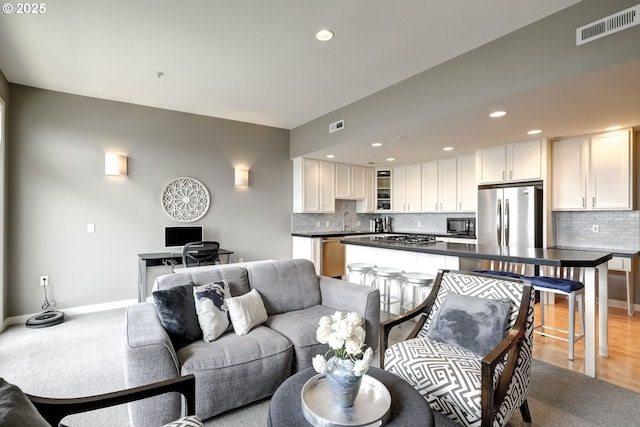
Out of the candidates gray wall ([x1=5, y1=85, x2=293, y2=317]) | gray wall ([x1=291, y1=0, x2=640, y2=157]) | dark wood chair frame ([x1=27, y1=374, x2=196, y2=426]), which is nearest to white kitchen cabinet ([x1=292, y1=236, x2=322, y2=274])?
gray wall ([x1=5, y1=85, x2=293, y2=317])

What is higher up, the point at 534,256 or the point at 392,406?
the point at 534,256

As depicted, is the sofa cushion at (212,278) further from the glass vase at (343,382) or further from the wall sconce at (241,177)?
the wall sconce at (241,177)

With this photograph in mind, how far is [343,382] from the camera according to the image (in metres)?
1.32

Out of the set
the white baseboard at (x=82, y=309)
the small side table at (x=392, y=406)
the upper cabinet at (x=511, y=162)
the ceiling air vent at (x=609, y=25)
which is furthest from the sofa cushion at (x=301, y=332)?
the upper cabinet at (x=511, y=162)

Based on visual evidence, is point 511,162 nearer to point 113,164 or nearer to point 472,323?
point 472,323

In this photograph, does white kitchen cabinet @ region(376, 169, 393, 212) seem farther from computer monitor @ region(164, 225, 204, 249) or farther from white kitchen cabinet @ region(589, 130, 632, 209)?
computer monitor @ region(164, 225, 204, 249)

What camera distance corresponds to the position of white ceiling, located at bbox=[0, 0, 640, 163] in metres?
2.47

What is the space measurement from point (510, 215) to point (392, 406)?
159 inches

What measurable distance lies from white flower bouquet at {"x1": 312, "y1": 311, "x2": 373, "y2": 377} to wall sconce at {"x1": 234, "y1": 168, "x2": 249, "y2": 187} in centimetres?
433

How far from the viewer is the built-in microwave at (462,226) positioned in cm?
560

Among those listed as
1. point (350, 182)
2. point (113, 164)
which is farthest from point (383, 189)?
point (113, 164)

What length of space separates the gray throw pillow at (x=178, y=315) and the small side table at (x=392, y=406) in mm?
908

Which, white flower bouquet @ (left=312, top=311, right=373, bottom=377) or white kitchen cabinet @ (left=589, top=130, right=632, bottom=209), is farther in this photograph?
→ white kitchen cabinet @ (left=589, top=130, right=632, bottom=209)

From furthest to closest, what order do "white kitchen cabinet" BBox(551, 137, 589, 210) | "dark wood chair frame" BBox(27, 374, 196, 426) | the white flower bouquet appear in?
"white kitchen cabinet" BBox(551, 137, 589, 210), the white flower bouquet, "dark wood chair frame" BBox(27, 374, 196, 426)
